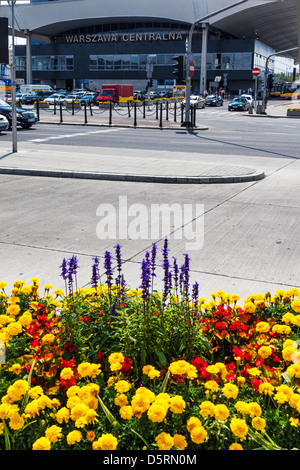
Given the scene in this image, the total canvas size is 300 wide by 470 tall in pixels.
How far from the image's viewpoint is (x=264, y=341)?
349cm

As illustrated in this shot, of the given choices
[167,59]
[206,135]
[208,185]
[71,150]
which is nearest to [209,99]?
[167,59]

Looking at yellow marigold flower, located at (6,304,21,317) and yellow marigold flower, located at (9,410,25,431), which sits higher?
yellow marigold flower, located at (6,304,21,317)

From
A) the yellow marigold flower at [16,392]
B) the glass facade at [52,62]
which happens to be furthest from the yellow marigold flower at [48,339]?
the glass facade at [52,62]

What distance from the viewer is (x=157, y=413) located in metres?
2.43

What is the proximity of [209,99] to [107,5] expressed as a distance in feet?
107

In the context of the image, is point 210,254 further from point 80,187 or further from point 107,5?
point 107,5

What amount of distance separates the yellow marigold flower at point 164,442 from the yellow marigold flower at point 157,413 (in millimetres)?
70

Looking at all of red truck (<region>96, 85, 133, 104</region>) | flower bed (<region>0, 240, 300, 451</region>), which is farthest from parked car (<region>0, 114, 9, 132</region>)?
red truck (<region>96, 85, 133, 104</region>)

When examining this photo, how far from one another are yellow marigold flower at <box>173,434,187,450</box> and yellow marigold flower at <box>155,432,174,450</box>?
0.04m

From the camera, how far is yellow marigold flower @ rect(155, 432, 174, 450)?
93.0 inches

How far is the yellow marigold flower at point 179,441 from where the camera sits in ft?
7.96

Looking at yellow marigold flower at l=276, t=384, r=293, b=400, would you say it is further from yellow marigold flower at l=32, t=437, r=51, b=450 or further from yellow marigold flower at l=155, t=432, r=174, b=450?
yellow marigold flower at l=32, t=437, r=51, b=450

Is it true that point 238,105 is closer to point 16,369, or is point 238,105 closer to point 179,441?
point 16,369

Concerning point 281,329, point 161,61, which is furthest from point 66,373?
point 161,61
